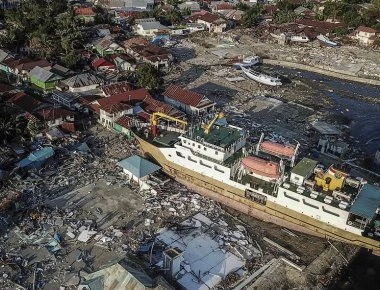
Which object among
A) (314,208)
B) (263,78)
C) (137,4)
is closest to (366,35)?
(263,78)

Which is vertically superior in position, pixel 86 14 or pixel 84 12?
pixel 84 12

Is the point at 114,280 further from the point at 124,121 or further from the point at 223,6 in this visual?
the point at 223,6

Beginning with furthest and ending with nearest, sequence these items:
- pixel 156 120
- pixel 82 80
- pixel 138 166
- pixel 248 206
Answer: pixel 82 80 < pixel 156 120 < pixel 138 166 < pixel 248 206

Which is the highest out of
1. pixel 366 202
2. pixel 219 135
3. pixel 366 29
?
pixel 219 135

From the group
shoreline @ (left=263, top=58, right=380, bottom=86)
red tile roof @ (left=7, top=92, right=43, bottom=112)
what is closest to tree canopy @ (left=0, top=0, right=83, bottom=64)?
red tile roof @ (left=7, top=92, right=43, bottom=112)

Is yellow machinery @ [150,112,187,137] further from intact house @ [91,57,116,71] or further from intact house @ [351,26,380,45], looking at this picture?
intact house @ [351,26,380,45]

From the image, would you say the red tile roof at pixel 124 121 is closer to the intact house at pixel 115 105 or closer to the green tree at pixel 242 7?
the intact house at pixel 115 105

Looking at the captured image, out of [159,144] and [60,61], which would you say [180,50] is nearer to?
[60,61]
